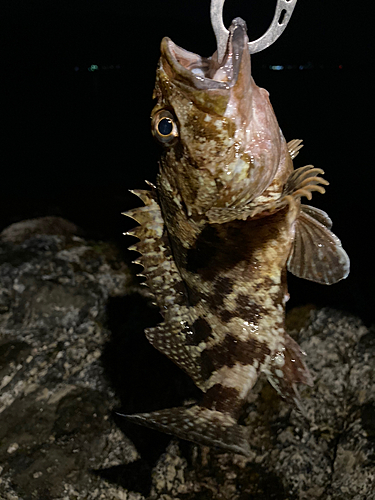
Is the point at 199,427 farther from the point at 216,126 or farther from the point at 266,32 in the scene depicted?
the point at 266,32

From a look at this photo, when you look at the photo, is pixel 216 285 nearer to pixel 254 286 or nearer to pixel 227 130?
pixel 254 286

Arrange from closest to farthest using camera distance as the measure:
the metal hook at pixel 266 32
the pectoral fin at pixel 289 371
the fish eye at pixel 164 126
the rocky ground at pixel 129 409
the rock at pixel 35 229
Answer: the metal hook at pixel 266 32 < the fish eye at pixel 164 126 < the pectoral fin at pixel 289 371 < the rocky ground at pixel 129 409 < the rock at pixel 35 229

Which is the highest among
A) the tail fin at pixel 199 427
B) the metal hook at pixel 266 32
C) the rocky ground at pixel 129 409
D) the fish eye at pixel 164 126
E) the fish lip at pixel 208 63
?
the metal hook at pixel 266 32

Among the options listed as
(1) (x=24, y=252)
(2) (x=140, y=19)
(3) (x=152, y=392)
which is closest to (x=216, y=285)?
(3) (x=152, y=392)

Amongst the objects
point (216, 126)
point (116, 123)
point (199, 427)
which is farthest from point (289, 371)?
point (116, 123)

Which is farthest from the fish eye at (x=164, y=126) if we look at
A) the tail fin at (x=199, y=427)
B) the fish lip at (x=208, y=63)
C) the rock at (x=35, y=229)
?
the rock at (x=35, y=229)

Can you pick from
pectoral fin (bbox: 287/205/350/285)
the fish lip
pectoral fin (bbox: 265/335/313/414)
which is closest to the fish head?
the fish lip

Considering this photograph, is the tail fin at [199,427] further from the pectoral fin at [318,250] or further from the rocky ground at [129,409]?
the rocky ground at [129,409]

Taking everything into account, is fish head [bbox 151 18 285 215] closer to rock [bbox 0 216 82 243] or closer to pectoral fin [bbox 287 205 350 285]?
pectoral fin [bbox 287 205 350 285]
